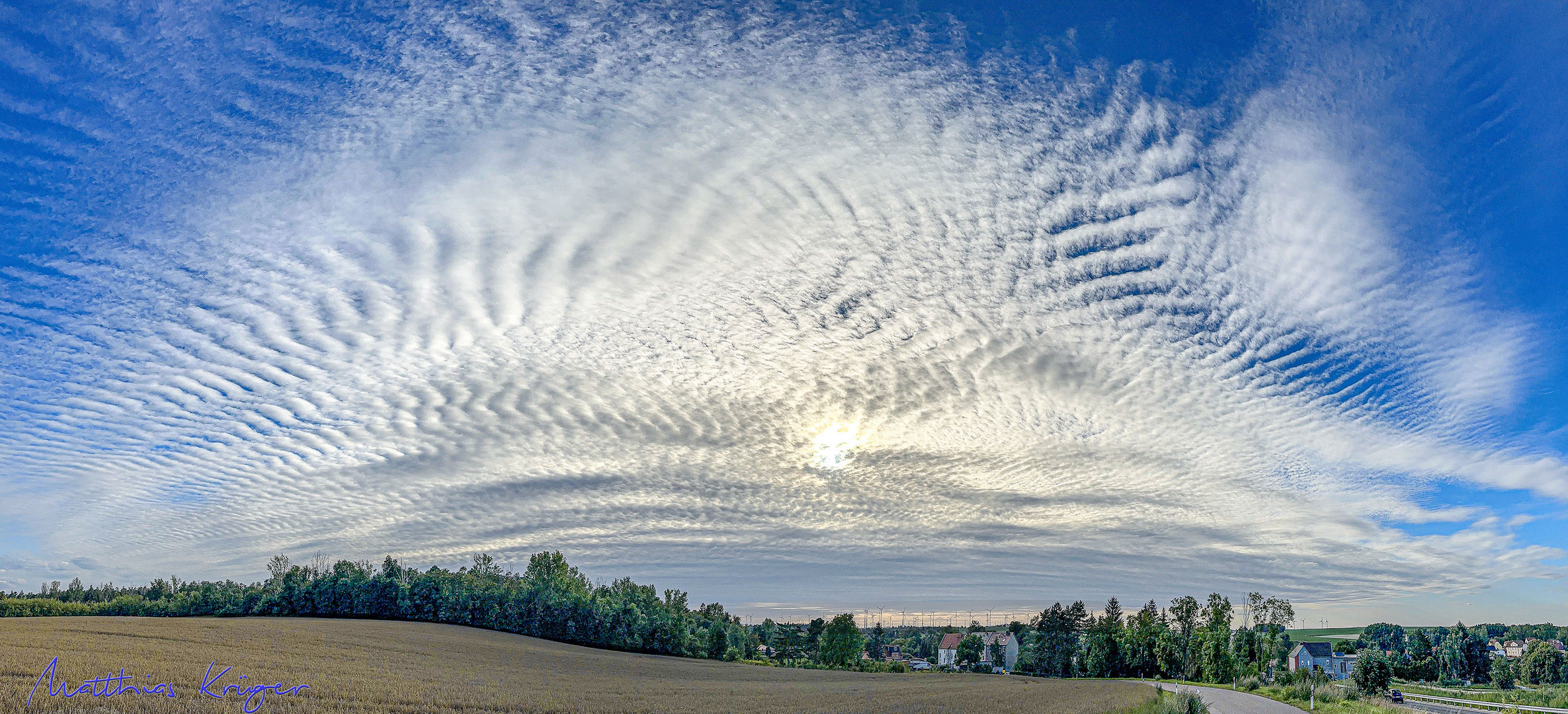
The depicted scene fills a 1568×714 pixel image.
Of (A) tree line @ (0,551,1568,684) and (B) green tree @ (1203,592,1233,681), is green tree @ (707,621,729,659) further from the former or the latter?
(B) green tree @ (1203,592,1233,681)

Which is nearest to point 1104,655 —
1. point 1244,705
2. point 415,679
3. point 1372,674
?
point 1372,674

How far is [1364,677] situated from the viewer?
6069cm

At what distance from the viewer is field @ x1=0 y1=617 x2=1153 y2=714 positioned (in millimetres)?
30469

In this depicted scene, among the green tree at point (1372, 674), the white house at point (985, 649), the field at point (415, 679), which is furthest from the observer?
the white house at point (985, 649)

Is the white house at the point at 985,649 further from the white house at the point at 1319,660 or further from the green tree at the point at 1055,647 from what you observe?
the white house at the point at 1319,660

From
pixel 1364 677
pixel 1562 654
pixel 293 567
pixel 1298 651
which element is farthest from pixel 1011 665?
pixel 293 567

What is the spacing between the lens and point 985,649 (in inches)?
6240

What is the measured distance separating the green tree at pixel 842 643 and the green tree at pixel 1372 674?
7140 cm

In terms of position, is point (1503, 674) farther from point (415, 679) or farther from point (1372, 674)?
point (415, 679)

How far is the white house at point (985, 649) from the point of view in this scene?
156375 millimetres
